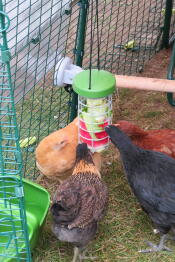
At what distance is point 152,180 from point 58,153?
0.73 metres

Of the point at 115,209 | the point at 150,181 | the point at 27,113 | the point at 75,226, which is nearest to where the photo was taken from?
the point at 75,226

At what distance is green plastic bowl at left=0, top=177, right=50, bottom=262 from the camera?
98.3 inches

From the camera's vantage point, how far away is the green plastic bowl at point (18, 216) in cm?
250

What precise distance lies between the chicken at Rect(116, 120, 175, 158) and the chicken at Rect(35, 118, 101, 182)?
1.41ft

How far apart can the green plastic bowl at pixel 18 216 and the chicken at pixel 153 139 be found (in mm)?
856

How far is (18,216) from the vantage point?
2605mm

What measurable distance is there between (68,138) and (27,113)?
138 centimetres

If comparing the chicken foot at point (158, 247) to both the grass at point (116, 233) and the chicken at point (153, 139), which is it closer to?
the grass at point (116, 233)

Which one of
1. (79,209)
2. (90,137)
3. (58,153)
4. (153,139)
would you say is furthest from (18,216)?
(153,139)

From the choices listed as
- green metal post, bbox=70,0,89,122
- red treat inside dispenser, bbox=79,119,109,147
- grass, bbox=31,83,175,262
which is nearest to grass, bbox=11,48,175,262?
grass, bbox=31,83,175,262

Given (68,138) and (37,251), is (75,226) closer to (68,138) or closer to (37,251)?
(37,251)

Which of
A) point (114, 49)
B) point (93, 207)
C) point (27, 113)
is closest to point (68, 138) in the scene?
point (93, 207)

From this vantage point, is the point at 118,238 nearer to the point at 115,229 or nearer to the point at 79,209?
the point at 115,229

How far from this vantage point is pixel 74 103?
12.0 feet
